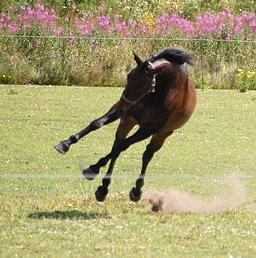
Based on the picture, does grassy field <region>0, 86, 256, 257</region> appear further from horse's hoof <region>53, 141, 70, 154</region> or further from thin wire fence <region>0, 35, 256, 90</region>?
thin wire fence <region>0, 35, 256, 90</region>

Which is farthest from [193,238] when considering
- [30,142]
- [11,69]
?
[11,69]

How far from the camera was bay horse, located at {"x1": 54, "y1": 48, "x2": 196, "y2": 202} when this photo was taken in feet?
35.3

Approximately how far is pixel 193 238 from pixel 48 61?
17955 mm

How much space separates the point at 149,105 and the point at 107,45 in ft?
54.7

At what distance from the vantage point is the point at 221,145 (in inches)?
688

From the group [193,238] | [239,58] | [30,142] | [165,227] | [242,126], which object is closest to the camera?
[193,238]

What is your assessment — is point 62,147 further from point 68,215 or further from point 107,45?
point 107,45

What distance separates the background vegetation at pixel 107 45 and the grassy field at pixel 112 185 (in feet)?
10.1

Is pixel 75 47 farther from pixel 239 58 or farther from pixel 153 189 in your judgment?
pixel 153 189

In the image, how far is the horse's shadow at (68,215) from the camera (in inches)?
406


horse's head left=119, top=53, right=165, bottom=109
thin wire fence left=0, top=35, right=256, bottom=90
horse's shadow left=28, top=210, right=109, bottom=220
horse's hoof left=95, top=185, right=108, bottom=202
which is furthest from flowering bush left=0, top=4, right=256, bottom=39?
horse's shadow left=28, top=210, right=109, bottom=220

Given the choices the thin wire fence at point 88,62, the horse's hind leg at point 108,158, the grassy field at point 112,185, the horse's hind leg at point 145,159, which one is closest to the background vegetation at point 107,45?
the thin wire fence at point 88,62

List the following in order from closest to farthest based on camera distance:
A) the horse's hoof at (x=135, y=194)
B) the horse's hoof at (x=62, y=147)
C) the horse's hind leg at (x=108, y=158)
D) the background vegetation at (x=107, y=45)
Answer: the horse's hoof at (x=62, y=147) → the horse's hind leg at (x=108, y=158) → the horse's hoof at (x=135, y=194) → the background vegetation at (x=107, y=45)

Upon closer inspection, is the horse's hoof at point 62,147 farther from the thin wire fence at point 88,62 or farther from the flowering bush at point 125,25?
the flowering bush at point 125,25
